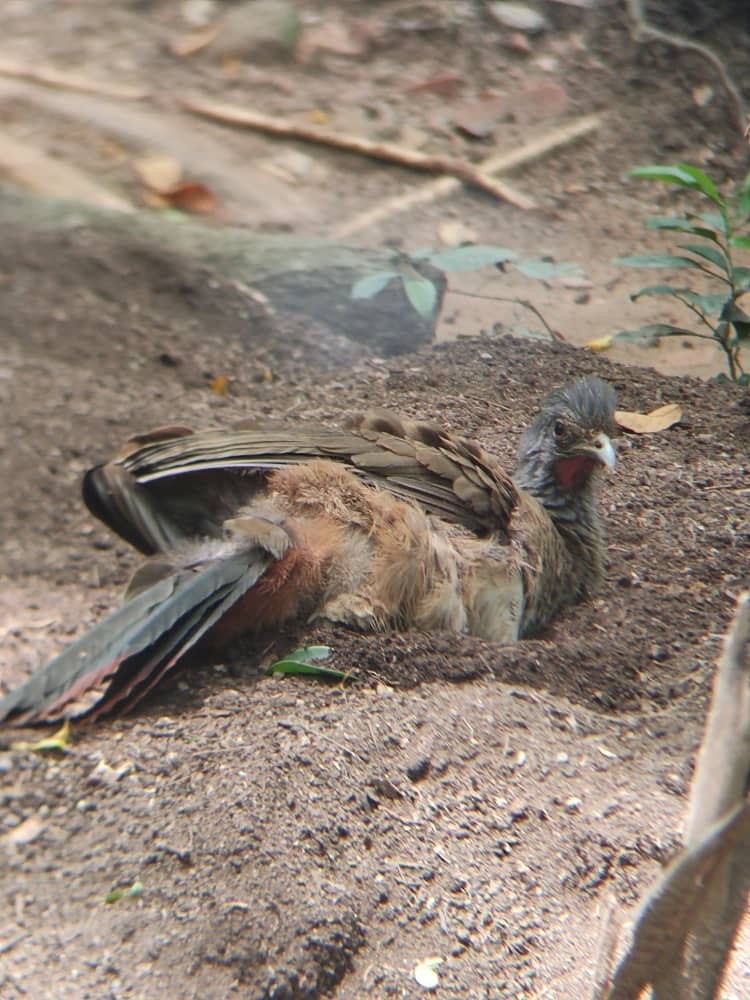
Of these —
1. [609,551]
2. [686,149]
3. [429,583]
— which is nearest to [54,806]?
[429,583]

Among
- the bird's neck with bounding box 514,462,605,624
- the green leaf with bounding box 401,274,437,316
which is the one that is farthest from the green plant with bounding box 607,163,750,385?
the green leaf with bounding box 401,274,437,316

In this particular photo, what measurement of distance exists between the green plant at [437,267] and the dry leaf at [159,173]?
142 cm

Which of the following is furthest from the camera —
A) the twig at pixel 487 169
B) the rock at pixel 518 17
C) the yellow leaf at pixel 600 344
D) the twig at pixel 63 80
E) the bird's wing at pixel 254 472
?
the rock at pixel 518 17

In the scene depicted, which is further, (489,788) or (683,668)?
(683,668)

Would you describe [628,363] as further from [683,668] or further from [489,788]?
[489,788]

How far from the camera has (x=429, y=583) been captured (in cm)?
313

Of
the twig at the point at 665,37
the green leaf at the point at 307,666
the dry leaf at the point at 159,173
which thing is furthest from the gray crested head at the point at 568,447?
the twig at the point at 665,37

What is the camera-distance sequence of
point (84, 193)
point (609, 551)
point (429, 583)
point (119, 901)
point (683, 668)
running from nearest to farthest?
point (119, 901)
point (683, 668)
point (429, 583)
point (609, 551)
point (84, 193)

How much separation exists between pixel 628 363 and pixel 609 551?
1.70ft

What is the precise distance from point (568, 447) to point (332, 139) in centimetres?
289

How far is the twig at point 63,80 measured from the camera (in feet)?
18.4

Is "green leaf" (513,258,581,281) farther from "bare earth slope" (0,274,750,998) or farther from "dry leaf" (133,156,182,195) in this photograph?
"dry leaf" (133,156,182,195)

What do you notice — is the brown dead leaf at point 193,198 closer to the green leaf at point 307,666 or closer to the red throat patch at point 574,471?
the red throat patch at point 574,471

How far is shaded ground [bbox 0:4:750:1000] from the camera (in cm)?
215
